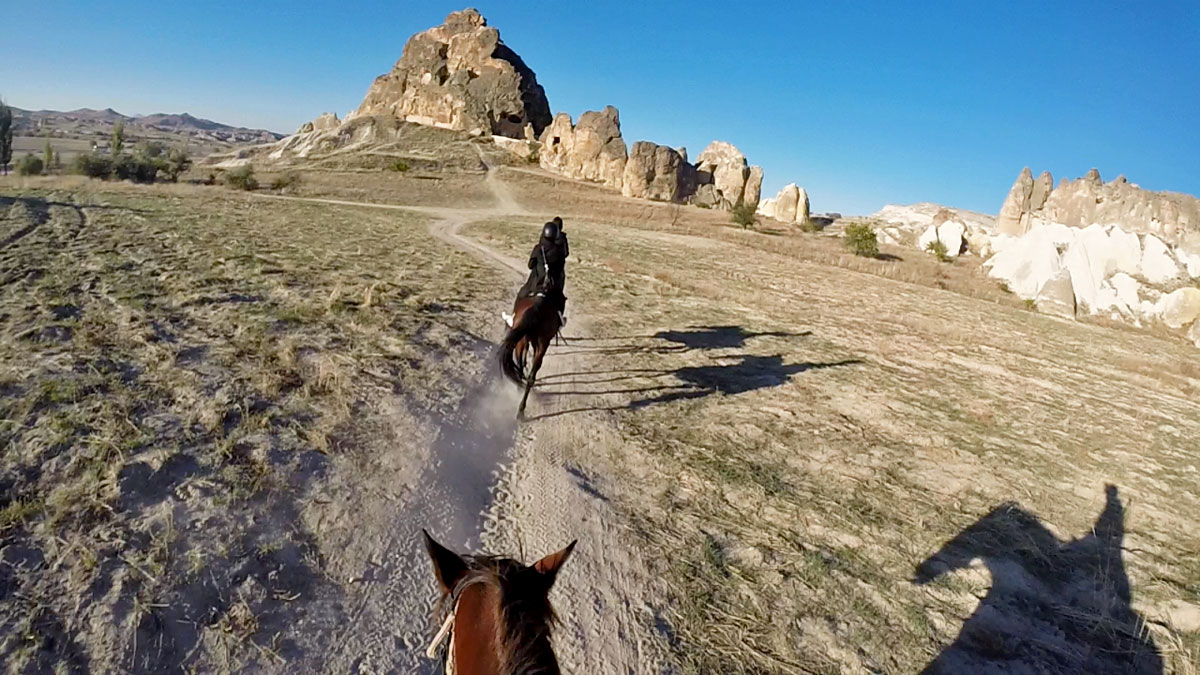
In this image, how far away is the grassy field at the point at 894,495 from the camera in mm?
4375

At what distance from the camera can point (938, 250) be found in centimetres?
4528

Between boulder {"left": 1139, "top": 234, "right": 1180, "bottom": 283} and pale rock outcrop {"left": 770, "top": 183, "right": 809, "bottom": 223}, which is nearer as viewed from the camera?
→ boulder {"left": 1139, "top": 234, "right": 1180, "bottom": 283}

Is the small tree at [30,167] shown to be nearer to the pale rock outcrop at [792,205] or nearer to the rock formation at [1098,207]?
Answer: the pale rock outcrop at [792,205]

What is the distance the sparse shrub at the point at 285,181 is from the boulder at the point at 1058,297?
48.9 m

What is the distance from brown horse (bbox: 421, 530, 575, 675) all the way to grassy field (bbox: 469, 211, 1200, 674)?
2512mm

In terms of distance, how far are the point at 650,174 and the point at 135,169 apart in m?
44.2

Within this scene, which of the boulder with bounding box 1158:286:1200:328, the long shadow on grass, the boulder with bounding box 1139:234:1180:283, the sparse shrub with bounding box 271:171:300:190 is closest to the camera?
the long shadow on grass

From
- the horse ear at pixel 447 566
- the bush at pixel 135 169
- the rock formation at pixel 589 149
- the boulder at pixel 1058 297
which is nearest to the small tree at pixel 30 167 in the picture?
the bush at pixel 135 169

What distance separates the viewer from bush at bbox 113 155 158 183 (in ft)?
121

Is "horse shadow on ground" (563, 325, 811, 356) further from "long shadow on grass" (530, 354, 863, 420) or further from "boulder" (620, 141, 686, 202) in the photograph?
"boulder" (620, 141, 686, 202)

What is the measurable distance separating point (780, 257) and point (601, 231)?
36.3 ft

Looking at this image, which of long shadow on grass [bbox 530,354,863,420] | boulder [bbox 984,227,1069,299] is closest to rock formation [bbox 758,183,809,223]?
boulder [bbox 984,227,1069,299]

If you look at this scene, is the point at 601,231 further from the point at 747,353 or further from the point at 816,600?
the point at 816,600

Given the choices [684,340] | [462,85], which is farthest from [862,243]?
[462,85]
